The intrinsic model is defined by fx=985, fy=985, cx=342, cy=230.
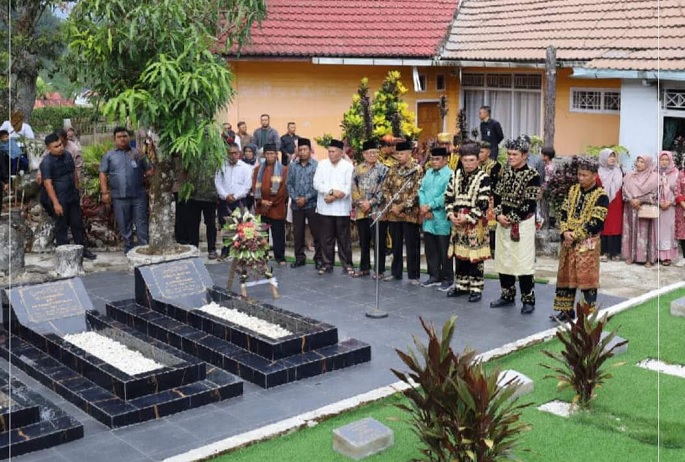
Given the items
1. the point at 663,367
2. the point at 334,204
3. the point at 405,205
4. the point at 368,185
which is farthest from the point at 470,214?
the point at 663,367

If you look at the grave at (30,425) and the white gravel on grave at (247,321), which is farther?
the white gravel on grave at (247,321)

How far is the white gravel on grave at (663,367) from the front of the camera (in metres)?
9.00

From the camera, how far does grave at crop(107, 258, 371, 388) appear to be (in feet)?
30.8

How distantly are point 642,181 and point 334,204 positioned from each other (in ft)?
14.4

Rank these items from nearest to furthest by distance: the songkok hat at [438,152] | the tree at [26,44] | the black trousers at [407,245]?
the songkok hat at [438,152], the black trousers at [407,245], the tree at [26,44]

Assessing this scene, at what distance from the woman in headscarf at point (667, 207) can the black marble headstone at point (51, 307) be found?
26.2 feet

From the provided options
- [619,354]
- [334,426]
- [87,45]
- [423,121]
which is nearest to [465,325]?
[619,354]

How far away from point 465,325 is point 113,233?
6573 mm

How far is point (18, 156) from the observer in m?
15.3

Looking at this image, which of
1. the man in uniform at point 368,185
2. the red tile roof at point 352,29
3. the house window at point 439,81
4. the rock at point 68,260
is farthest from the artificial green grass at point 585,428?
the house window at point 439,81

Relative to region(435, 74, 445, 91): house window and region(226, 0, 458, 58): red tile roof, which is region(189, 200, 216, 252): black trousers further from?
region(435, 74, 445, 91): house window

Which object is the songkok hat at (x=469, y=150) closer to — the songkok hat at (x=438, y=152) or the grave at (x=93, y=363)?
the songkok hat at (x=438, y=152)

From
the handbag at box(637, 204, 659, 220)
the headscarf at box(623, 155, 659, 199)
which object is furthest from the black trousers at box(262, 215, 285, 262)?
the handbag at box(637, 204, 659, 220)

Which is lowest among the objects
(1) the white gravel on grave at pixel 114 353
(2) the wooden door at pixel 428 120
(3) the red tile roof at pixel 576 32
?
(1) the white gravel on grave at pixel 114 353
